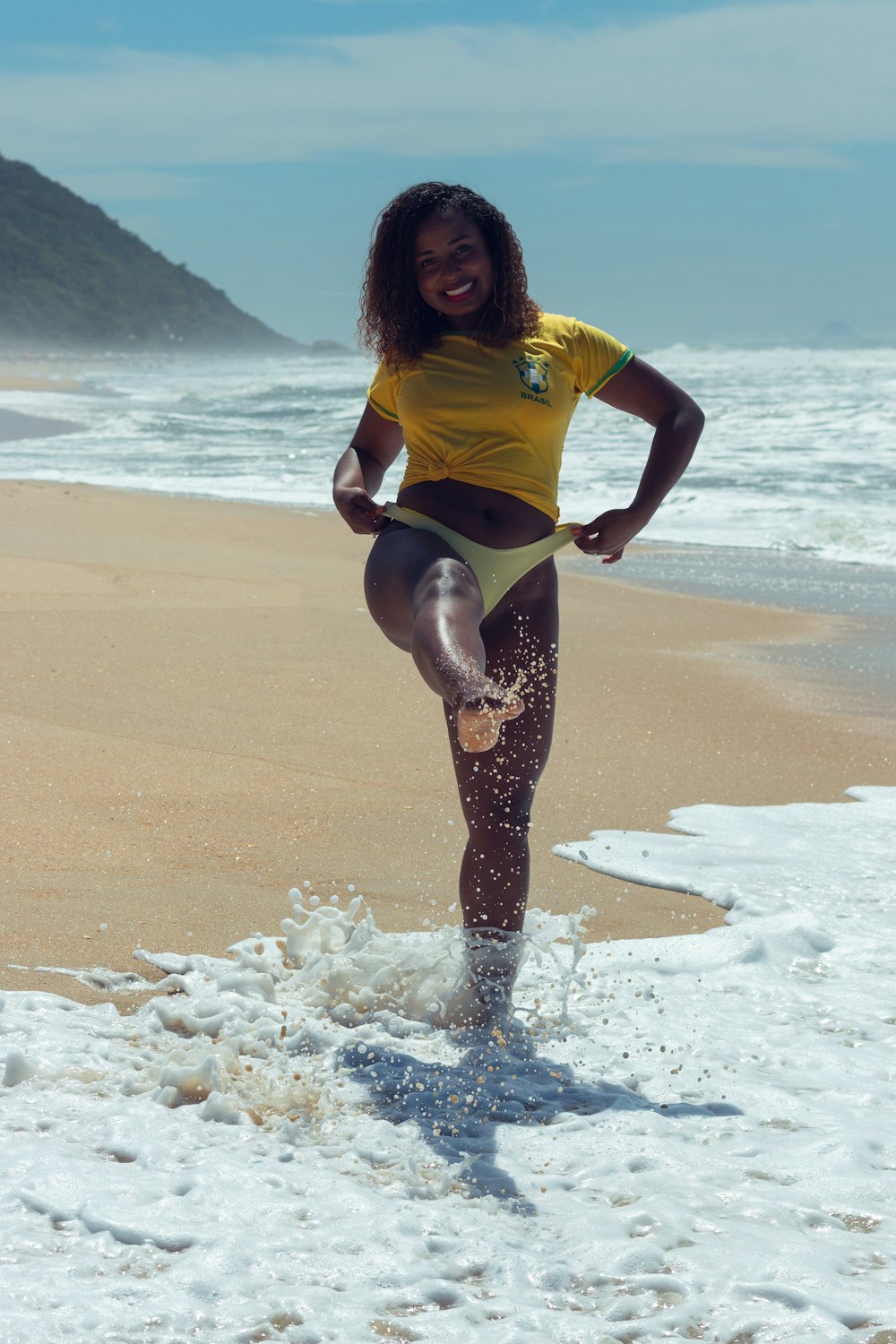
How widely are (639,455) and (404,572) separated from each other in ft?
47.9

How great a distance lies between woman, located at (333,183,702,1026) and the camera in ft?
9.79

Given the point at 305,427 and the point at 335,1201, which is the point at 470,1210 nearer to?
the point at 335,1201

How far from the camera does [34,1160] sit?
2.46 m

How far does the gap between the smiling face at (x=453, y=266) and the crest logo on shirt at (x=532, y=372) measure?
A: 17cm

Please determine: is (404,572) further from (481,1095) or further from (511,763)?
(481,1095)

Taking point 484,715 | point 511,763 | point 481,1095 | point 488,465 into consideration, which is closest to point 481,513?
point 488,465

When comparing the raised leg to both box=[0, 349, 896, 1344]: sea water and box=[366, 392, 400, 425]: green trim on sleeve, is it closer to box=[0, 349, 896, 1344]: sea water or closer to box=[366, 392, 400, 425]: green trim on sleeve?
box=[366, 392, 400, 425]: green trim on sleeve

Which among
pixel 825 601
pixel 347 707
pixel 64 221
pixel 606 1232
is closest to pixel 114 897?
pixel 606 1232

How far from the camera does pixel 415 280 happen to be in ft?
10.2

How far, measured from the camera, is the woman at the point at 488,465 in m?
2.98

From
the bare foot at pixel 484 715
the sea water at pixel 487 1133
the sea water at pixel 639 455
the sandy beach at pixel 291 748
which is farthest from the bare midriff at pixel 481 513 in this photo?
the sea water at pixel 639 455

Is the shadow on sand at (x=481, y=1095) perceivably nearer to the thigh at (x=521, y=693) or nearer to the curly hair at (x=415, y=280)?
the thigh at (x=521, y=693)

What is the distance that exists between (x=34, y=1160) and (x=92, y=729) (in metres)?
2.88

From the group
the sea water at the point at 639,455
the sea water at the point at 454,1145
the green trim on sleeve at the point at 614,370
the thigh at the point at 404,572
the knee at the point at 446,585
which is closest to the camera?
the sea water at the point at 454,1145
